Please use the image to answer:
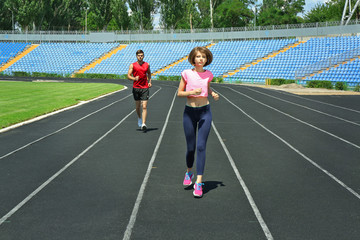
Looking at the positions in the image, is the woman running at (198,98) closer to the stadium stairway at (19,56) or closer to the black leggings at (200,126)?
the black leggings at (200,126)

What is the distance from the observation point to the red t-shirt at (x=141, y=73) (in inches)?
394

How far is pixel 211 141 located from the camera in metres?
9.12

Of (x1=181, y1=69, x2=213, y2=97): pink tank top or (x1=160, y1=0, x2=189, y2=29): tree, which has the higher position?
(x1=160, y1=0, x2=189, y2=29): tree

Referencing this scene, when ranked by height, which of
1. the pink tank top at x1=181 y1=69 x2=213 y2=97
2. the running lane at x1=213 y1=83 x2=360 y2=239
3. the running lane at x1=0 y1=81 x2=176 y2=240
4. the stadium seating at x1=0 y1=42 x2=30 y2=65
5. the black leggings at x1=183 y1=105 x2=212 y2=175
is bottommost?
the running lane at x1=0 y1=81 x2=176 y2=240

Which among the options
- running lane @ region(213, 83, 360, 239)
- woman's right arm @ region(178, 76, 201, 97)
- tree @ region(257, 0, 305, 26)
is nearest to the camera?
running lane @ region(213, 83, 360, 239)

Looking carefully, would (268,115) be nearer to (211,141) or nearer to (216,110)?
(216,110)

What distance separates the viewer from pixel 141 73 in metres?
Answer: 10.1

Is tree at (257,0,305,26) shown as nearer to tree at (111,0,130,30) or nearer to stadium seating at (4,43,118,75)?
tree at (111,0,130,30)

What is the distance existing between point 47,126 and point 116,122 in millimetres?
2119

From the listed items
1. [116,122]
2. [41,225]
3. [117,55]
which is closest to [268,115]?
[116,122]

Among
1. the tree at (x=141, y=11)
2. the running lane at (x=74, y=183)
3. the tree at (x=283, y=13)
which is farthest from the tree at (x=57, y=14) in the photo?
the running lane at (x=74, y=183)

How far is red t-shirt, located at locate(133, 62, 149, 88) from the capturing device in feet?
32.8

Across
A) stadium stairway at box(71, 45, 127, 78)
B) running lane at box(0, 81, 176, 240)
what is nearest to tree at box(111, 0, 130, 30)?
stadium stairway at box(71, 45, 127, 78)

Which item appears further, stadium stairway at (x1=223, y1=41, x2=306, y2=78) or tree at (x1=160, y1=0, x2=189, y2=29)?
tree at (x1=160, y1=0, x2=189, y2=29)
